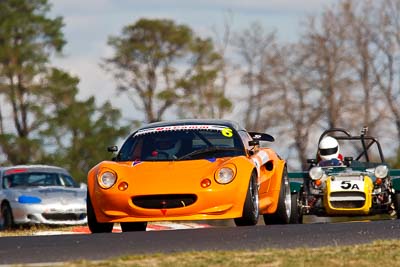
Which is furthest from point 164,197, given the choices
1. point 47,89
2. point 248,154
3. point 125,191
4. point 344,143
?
point 47,89

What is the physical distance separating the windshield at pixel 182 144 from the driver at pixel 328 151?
4649 mm

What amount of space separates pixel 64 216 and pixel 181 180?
40.4 feet

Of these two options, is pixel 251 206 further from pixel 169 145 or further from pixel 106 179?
pixel 106 179

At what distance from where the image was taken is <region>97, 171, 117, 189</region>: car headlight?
15250 millimetres

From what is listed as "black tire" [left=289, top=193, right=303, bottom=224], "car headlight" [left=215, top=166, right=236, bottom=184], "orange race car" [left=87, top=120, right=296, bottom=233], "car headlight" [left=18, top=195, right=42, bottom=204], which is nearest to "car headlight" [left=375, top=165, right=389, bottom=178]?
"black tire" [left=289, top=193, right=303, bottom=224]

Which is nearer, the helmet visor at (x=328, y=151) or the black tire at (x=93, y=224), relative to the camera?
the black tire at (x=93, y=224)

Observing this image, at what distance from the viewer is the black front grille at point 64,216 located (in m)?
26.9

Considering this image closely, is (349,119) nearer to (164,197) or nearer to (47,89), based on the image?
(47,89)

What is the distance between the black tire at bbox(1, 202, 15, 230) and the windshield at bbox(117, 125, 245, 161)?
10.6 m

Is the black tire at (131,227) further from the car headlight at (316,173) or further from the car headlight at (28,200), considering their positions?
the car headlight at (28,200)

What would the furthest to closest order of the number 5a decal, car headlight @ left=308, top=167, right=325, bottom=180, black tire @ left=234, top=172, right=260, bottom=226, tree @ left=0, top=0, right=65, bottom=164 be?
tree @ left=0, top=0, right=65, bottom=164, car headlight @ left=308, top=167, right=325, bottom=180, the number 5a decal, black tire @ left=234, top=172, right=260, bottom=226

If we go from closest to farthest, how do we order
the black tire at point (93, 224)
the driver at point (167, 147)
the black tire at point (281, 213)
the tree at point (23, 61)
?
1. the black tire at point (93, 224)
2. the driver at point (167, 147)
3. the black tire at point (281, 213)
4. the tree at point (23, 61)

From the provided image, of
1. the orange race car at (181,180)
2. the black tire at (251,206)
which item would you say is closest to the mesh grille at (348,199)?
the orange race car at (181,180)

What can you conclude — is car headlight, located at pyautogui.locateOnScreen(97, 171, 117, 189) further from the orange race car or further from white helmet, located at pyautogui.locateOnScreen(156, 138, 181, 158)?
white helmet, located at pyautogui.locateOnScreen(156, 138, 181, 158)
